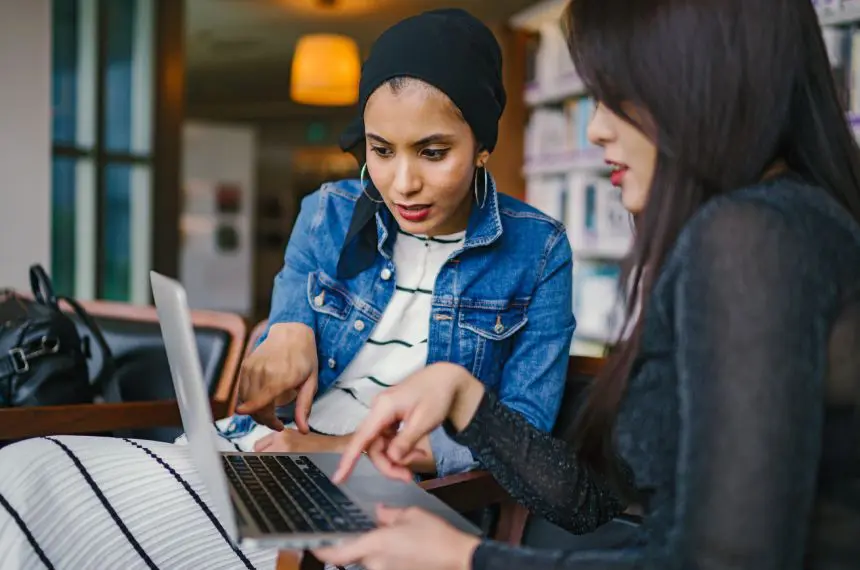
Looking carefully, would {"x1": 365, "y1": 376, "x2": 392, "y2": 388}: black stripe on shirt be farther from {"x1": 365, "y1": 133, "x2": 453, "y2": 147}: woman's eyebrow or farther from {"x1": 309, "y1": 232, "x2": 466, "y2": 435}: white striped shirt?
{"x1": 365, "y1": 133, "x2": 453, "y2": 147}: woman's eyebrow

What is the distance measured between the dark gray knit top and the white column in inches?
148

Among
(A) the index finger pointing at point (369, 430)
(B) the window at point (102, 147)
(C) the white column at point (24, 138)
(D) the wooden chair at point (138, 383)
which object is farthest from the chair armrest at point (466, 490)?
(B) the window at point (102, 147)

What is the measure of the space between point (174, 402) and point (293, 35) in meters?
6.73

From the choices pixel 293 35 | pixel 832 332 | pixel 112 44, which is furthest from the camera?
pixel 293 35

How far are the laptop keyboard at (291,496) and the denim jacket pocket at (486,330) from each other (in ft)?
1.16

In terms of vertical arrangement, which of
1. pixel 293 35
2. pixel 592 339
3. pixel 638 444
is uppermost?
pixel 293 35

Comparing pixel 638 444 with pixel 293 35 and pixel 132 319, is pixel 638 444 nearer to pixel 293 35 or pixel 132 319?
pixel 132 319

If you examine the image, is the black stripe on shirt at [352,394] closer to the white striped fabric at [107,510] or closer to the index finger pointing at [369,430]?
the white striped fabric at [107,510]

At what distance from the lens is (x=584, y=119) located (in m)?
3.91

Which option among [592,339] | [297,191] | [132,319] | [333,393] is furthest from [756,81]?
[297,191]

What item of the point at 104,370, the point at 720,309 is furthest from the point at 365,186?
the point at 720,309

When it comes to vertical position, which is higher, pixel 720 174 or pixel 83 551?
pixel 720 174

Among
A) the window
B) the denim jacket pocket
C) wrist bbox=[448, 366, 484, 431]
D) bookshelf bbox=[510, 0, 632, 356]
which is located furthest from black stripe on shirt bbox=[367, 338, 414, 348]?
the window

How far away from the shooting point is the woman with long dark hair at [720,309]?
666 mm
